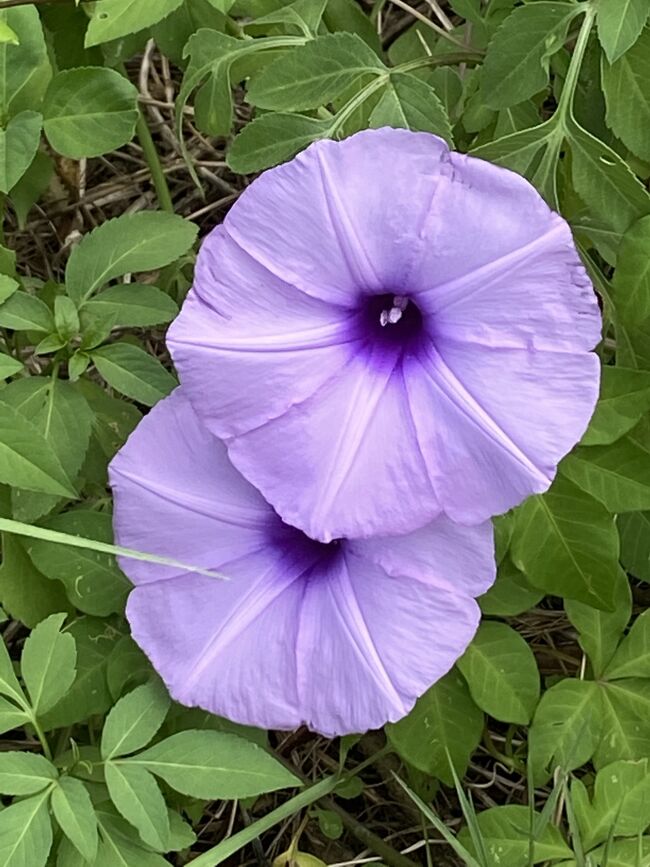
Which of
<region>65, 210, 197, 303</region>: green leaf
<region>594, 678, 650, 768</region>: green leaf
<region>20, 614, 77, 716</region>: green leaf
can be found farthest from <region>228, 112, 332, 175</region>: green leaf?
<region>594, 678, 650, 768</region>: green leaf

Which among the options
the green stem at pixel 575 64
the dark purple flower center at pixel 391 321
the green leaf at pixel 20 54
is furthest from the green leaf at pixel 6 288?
the green stem at pixel 575 64

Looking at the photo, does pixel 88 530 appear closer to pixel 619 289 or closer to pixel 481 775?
pixel 619 289

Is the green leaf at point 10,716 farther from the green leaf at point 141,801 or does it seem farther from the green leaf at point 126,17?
the green leaf at point 126,17

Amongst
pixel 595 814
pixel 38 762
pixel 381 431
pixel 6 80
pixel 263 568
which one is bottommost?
pixel 595 814

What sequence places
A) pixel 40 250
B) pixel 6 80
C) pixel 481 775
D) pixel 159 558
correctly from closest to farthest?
pixel 159 558 → pixel 6 80 → pixel 481 775 → pixel 40 250

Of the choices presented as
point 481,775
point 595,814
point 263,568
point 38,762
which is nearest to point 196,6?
point 263,568

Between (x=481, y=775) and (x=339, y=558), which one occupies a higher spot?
(x=339, y=558)

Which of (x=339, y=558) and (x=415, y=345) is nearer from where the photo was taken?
(x=415, y=345)

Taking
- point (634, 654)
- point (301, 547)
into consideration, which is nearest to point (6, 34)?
point (301, 547)
